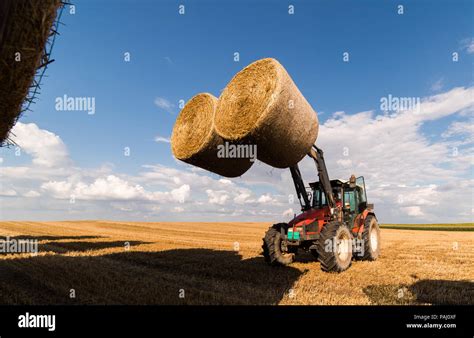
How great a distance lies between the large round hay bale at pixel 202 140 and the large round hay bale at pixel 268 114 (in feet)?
1.79

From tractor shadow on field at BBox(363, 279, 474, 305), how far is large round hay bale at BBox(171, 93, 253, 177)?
3.69 m

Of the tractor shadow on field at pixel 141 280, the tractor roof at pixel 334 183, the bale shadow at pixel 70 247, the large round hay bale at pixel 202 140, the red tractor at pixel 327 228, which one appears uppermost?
the large round hay bale at pixel 202 140

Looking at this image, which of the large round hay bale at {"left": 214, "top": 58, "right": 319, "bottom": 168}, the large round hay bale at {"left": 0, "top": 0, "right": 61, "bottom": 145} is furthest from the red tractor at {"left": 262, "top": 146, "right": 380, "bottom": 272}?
the large round hay bale at {"left": 0, "top": 0, "right": 61, "bottom": 145}

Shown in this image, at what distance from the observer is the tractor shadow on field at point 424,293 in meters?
6.21

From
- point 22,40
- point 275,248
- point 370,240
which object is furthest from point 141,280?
point 370,240

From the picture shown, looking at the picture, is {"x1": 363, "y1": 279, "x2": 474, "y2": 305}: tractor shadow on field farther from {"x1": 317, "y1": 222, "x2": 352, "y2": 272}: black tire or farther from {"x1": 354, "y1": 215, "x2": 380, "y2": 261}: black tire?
{"x1": 354, "y1": 215, "x2": 380, "y2": 261}: black tire

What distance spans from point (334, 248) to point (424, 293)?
2.28 meters

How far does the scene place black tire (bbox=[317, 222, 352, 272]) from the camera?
876 centimetres

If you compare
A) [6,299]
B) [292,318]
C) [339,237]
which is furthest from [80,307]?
[339,237]

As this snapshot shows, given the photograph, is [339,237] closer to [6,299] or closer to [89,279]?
[89,279]

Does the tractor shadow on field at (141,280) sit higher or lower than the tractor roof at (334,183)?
lower

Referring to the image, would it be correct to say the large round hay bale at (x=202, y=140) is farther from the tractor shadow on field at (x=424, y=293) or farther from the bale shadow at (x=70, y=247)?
the bale shadow at (x=70, y=247)

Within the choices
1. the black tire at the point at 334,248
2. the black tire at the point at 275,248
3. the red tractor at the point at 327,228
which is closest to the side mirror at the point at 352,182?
the red tractor at the point at 327,228

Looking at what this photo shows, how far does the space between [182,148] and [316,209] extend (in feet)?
14.1
